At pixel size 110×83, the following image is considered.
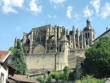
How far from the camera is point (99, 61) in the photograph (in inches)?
2093

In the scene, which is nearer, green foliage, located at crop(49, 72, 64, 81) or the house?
the house

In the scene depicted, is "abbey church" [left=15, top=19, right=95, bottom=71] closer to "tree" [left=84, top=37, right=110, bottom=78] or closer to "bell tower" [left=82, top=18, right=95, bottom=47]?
"bell tower" [left=82, top=18, right=95, bottom=47]

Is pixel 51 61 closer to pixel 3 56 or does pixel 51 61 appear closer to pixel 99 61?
pixel 99 61

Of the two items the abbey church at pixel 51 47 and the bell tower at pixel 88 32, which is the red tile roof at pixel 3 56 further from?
the bell tower at pixel 88 32

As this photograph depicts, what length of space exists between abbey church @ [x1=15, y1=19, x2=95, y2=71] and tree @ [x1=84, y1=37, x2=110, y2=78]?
16.8m

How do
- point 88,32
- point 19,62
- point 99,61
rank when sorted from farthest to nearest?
point 88,32 → point 19,62 → point 99,61

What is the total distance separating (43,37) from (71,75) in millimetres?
45089

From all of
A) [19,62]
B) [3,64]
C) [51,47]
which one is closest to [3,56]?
[3,64]

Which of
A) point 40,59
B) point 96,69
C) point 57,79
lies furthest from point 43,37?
point 96,69

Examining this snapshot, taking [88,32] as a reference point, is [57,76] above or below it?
below

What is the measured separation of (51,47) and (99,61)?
143 ft

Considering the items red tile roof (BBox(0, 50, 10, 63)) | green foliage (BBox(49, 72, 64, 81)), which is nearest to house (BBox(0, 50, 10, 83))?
red tile roof (BBox(0, 50, 10, 63))

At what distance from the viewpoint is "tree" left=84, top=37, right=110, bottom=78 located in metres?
52.9

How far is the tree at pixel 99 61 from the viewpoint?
5288 cm
